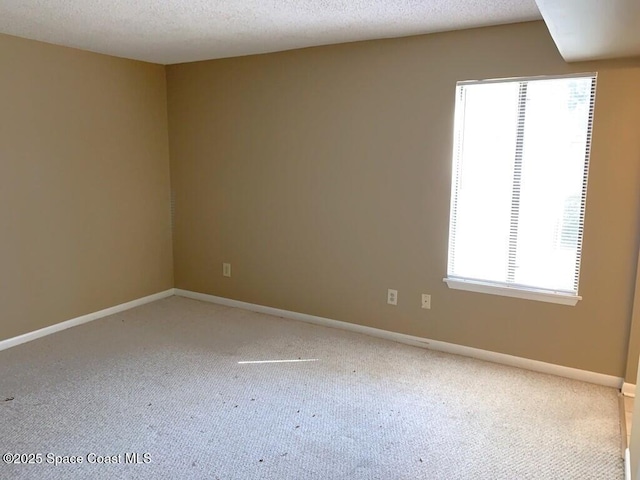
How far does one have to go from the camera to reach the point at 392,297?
3.71 meters

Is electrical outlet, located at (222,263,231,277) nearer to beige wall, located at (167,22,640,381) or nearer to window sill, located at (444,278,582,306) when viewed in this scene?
beige wall, located at (167,22,640,381)

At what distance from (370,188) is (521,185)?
1054 mm

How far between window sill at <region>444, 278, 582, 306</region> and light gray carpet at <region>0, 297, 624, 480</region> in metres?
0.49

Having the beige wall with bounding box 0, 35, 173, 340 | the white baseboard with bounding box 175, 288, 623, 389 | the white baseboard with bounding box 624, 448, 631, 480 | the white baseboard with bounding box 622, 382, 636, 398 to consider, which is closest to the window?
the white baseboard with bounding box 175, 288, 623, 389

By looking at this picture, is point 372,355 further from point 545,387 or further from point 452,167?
point 452,167

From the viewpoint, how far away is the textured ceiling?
2.68m

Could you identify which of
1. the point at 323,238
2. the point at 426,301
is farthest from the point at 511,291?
the point at 323,238

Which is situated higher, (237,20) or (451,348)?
(237,20)

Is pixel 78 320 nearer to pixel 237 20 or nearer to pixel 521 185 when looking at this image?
pixel 237 20

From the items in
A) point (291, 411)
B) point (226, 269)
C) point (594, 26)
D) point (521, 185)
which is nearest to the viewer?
point (594, 26)

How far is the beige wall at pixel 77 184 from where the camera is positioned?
3.49m

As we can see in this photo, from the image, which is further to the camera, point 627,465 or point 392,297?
point 392,297

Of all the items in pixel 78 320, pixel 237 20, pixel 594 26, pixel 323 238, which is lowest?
pixel 78 320

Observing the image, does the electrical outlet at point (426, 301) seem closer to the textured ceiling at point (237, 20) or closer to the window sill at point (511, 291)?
the window sill at point (511, 291)
